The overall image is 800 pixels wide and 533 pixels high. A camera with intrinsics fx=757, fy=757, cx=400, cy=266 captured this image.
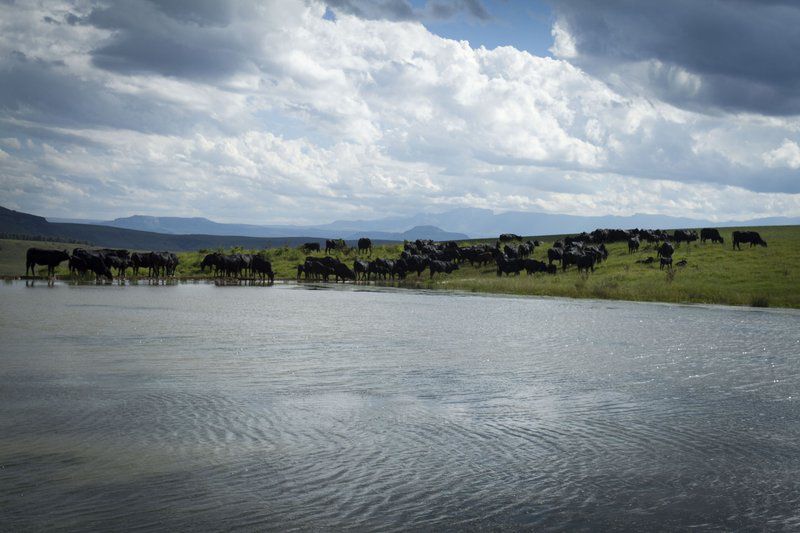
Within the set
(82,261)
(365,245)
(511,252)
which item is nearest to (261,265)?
(82,261)

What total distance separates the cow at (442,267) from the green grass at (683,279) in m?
0.64

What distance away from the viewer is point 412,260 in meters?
65.9

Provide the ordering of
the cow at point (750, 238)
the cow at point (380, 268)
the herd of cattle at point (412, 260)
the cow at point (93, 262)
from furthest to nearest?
the cow at point (380, 268) < the cow at point (750, 238) < the herd of cattle at point (412, 260) < the cow at point (93, 262)

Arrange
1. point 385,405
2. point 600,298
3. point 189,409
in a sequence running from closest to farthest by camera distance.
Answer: point 189,409
point 385,405
point 600,298

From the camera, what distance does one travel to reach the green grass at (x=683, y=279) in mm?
40469

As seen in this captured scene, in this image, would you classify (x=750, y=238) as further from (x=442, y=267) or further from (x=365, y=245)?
(x=365, y=245)

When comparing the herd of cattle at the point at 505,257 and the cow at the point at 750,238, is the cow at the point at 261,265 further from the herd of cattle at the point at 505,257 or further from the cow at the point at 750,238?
the cow at the point at 750,238

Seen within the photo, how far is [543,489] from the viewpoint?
7.57 meters

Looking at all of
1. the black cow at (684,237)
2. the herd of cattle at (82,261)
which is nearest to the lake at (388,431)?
the herd of cattle at (82,261)

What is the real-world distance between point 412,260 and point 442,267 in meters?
2.87

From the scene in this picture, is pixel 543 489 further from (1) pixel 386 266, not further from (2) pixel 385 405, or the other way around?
(1) pixel 386 266

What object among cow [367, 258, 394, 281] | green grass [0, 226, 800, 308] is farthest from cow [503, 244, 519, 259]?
cow [367, 258, 394, 281]

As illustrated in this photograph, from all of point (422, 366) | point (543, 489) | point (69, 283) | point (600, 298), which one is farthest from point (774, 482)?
point (69, 283)

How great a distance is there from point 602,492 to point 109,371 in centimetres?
962
